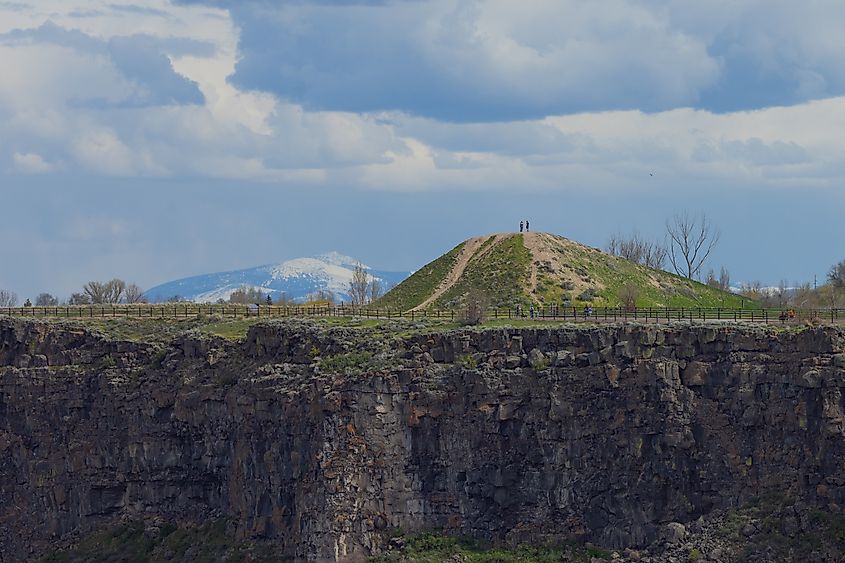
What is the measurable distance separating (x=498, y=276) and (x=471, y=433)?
28.5 m

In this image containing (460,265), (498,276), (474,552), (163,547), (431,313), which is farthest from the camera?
(460,265)

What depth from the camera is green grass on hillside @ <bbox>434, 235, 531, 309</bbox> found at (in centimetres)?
12356

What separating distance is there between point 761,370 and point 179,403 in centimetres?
3806

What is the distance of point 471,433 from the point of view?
10119 cm

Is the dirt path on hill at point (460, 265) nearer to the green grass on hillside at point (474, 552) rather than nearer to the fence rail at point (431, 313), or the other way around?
the fence rail at point (431, 313)

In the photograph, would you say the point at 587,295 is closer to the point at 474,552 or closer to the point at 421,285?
the point at 421,285

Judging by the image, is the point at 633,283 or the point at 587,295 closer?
the point at 587,295

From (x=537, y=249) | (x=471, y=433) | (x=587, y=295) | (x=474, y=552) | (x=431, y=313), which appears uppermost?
(x=537, y=249)

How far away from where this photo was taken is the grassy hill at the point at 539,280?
124 metres

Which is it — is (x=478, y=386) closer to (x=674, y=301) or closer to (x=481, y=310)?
(x=481, y=310)

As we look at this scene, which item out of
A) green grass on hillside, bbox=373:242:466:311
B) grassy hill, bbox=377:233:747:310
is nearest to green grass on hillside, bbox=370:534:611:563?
grassy hill, bbox=377:233:747:310

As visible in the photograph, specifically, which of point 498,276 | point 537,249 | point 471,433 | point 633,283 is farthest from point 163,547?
point 633,283

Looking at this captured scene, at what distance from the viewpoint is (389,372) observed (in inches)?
3981

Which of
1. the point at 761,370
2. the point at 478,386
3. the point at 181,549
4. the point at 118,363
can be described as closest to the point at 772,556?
the point at 761,370
